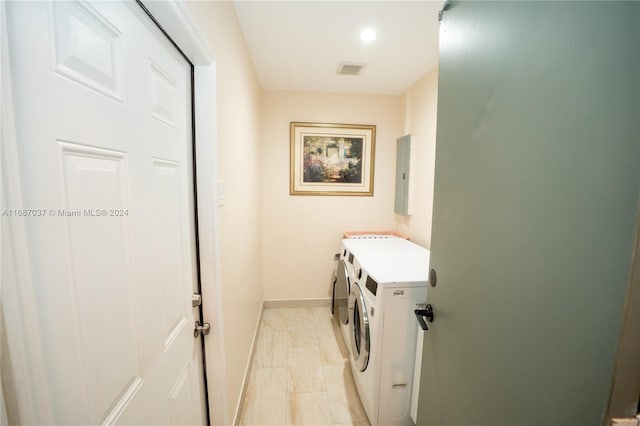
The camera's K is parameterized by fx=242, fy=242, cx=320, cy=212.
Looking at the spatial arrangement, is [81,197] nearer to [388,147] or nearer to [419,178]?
[419,178]

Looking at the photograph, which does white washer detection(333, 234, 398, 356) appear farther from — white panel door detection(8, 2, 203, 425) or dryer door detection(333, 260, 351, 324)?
white panel door detection(8, 2, 203, 425)

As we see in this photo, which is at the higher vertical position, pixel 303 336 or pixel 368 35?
pixel 368 35

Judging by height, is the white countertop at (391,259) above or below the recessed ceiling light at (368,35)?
below

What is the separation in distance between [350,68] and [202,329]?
2.25 metres

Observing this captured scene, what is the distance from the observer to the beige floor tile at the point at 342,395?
1.57m

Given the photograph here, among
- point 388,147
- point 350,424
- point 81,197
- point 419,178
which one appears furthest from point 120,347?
point 388,147

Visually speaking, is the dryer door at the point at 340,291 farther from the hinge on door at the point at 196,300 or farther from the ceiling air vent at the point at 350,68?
the ceiling air vent at the point at 350,68

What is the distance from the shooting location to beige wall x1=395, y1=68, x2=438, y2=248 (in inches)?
83.0

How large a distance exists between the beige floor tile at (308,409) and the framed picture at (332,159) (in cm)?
187

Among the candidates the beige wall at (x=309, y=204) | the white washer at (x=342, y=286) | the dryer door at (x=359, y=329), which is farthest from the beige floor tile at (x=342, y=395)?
the beige wall at (x=309, y=204)

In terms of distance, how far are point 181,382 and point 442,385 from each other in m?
0.96

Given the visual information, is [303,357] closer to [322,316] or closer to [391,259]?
[322,316]

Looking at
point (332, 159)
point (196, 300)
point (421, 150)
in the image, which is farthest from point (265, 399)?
point (421, 150)

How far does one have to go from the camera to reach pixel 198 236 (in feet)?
3.43
